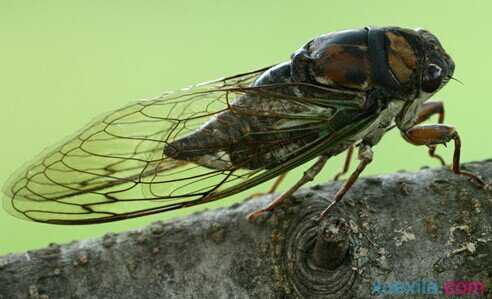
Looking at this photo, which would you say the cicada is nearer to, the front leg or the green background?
the front leg

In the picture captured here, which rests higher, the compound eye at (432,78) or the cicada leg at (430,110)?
the compound eye at (432,78)

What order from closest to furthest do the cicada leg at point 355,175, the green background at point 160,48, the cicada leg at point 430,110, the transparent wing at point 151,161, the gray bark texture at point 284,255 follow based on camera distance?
the gray bark texture at point 284,255 → the cicada leg at point 355,175 → the transparent wing at point 151,161 → the cicada leg at point 430,110 → the green background at point 160,48

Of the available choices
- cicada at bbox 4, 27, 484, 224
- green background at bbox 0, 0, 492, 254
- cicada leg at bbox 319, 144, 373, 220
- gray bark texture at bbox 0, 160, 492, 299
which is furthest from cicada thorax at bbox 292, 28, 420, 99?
green background at bbox 0, 0, 492, 254

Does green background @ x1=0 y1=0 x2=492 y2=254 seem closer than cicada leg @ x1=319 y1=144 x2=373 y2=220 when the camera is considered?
No

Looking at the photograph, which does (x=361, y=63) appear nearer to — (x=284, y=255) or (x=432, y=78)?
(x=432, y=78)

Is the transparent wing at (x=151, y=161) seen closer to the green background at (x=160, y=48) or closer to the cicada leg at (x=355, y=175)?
the cicada leg at (x=355, y=175)

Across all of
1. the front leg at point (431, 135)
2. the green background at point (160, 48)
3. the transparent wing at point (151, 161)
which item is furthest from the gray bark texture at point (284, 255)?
the green background at point (160, 48)
